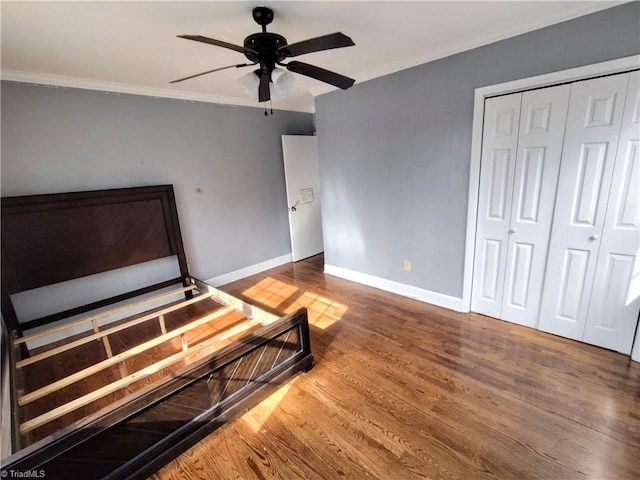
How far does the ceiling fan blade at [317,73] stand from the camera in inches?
63.7

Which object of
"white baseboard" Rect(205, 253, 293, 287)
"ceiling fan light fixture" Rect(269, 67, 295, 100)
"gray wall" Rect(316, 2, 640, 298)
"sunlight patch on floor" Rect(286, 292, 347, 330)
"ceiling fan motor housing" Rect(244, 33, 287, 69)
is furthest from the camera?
"white baseboard" Rect(205, 253, 293, 287)

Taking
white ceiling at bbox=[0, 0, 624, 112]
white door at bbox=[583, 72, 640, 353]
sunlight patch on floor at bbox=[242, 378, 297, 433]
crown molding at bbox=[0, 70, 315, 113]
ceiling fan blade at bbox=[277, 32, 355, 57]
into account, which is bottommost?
sunlight patch on floor at bbox=[242, 378, 297, 433]

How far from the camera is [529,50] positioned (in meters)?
2.06

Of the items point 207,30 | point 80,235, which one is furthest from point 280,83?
point 80,235

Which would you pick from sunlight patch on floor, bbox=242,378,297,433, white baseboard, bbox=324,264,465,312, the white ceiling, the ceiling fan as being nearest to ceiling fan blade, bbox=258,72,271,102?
the ceiling fan

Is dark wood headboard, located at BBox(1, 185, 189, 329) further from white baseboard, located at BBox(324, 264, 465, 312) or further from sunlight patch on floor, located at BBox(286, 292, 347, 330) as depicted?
white baseboard, located at BBox(324, 264, 465, 312)

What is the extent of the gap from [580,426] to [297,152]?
395cm

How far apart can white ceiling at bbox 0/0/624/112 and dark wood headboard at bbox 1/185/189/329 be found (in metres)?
A: 1.02

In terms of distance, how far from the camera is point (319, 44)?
142 cm

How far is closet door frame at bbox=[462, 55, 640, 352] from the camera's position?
1.80 m

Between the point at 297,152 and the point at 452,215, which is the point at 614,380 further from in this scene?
the point at 297,152

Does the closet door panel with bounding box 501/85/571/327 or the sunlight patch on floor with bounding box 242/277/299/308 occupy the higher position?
the closet door panel with bounding box 501/85/571/327

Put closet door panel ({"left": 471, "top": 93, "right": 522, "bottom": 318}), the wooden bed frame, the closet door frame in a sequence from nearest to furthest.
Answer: the wooden bed frame
the closet door frame
closet door panel ({"left": 471, "top": 93, "right": 522, "bottom": 318})

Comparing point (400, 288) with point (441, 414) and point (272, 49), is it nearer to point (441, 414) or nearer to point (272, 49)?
point (441, 414)
